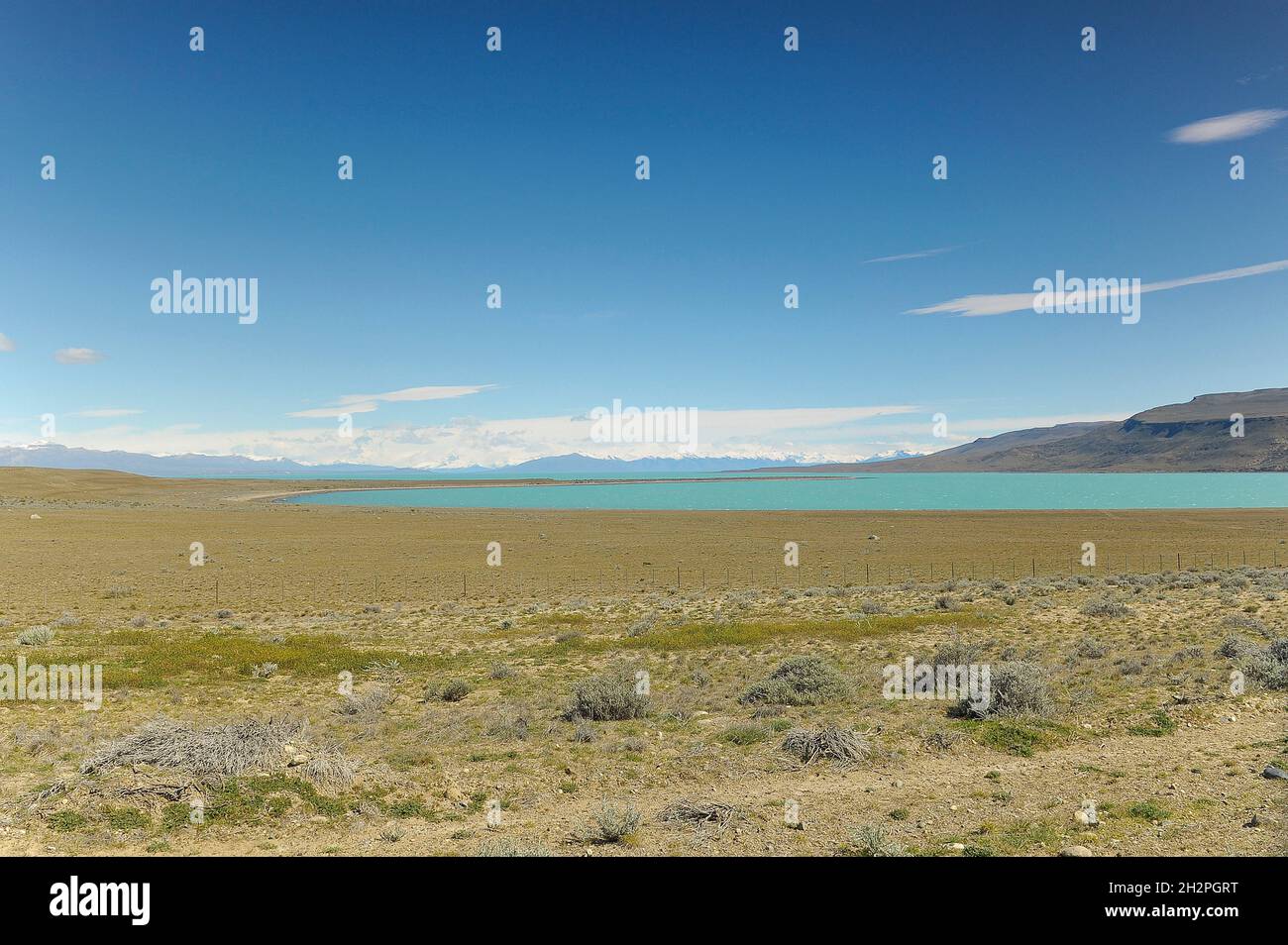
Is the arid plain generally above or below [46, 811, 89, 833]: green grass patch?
below

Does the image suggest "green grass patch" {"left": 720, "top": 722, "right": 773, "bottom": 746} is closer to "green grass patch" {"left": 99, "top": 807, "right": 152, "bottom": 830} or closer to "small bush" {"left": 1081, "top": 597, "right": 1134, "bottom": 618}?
"green grass patch" {"left": 99, "top": 807, "right": 152, "bottom": 830}

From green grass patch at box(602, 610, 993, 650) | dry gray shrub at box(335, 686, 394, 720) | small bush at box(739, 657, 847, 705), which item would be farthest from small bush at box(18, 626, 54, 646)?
small bush at box(739, 657, 847, 705)

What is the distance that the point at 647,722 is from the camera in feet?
45.2

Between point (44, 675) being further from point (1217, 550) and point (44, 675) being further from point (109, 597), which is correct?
point (1217, 550)

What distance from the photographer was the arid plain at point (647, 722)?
8570mm

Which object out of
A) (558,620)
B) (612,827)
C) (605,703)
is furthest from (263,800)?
(558,620)

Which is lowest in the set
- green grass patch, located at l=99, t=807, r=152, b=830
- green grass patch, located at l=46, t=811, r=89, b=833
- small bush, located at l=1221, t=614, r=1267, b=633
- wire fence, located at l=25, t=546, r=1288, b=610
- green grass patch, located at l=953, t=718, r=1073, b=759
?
wire fence, located at l=25, t=546, r=1288, b=610

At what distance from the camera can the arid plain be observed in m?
8.57

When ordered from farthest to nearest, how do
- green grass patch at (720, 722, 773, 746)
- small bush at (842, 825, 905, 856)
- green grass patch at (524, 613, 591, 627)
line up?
green grass patch at (524, 613, 591, 627) → green grass patch at (720, 722, 773, 746) → small bush at (842, 825, 905, 856)

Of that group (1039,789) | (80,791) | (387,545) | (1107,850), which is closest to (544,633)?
(80,791)

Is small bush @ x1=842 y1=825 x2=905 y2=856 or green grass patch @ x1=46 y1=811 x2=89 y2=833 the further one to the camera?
green grass patch @ x1=46 y1=811 x2=89 y2=833

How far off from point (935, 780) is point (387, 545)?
5629 centimetres

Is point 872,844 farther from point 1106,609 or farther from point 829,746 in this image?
point 1106,609

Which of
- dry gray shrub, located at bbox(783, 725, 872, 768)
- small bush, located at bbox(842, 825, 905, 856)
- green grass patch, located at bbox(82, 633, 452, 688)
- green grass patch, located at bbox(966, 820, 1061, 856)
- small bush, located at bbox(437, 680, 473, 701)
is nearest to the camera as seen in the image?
small bush, located at bbox(842, 825, 905, 856)
